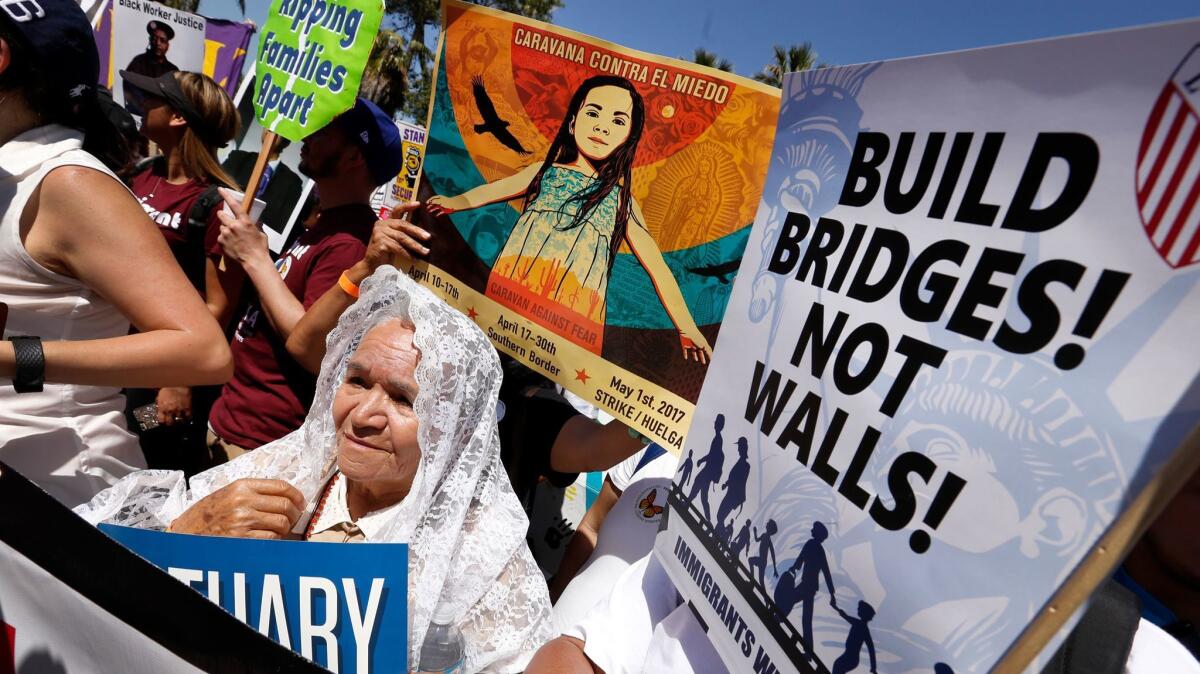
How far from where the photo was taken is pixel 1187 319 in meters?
0.55

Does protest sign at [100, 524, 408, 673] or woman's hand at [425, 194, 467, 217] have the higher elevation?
woman's hand at [425, 194, 467, 217]

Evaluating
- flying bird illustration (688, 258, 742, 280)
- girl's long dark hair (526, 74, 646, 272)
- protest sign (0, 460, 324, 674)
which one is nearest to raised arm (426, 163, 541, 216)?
girl's long dark hair (526, 74, 646, 272)

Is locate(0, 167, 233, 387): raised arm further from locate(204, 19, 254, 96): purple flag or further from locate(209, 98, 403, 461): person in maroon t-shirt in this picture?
locate(204, 19, 254, 96): purple flag

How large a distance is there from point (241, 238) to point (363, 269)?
0.64 metres

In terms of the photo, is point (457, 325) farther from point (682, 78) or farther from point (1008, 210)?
point (1008, 210)

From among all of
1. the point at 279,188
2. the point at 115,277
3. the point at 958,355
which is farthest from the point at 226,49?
the point at 958,355

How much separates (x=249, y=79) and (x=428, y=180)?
134 inches

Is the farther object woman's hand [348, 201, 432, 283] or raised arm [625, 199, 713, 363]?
woman's hand [348, 201, 432, 283]

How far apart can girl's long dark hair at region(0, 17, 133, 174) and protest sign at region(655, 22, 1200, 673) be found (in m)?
1.78

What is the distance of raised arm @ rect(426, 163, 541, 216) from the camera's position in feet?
6.20

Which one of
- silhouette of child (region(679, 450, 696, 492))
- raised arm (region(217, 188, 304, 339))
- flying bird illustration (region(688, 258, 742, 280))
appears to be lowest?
raised arm (region(217, 188, 304, 339))

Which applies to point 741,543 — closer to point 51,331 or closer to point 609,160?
point 609,160

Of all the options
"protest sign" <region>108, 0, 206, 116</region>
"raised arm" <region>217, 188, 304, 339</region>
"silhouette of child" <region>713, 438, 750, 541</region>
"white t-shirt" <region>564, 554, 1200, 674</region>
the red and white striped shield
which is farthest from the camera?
"protest sign" <region>108, 0, 206, 116</region>

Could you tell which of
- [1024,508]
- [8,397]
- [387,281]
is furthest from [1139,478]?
[8,397]
